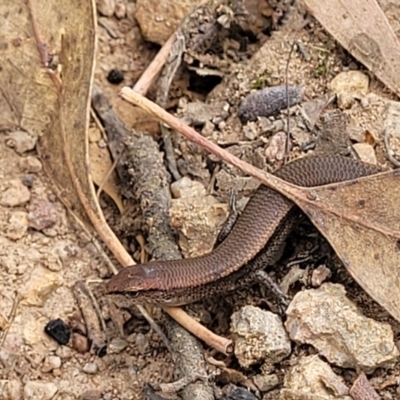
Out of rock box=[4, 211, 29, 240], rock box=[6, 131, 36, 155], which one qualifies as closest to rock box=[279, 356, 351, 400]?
rock box=[4, 211, 29, 240]

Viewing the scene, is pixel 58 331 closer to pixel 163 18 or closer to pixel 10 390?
pixel 10 390

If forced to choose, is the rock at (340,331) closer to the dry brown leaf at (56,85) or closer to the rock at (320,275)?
the rock at (320,275)

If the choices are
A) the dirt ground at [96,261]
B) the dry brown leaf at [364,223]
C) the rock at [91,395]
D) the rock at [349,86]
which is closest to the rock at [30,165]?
the dirt ground at [96,261]

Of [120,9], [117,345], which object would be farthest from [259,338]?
[120,9]

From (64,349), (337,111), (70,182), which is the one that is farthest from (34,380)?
(337,111)

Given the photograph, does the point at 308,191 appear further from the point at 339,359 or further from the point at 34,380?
the point at 34,380

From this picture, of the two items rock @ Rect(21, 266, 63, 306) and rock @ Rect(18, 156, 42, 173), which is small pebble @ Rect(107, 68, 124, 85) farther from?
rock @ Rect(21, 266, 63, 306)
